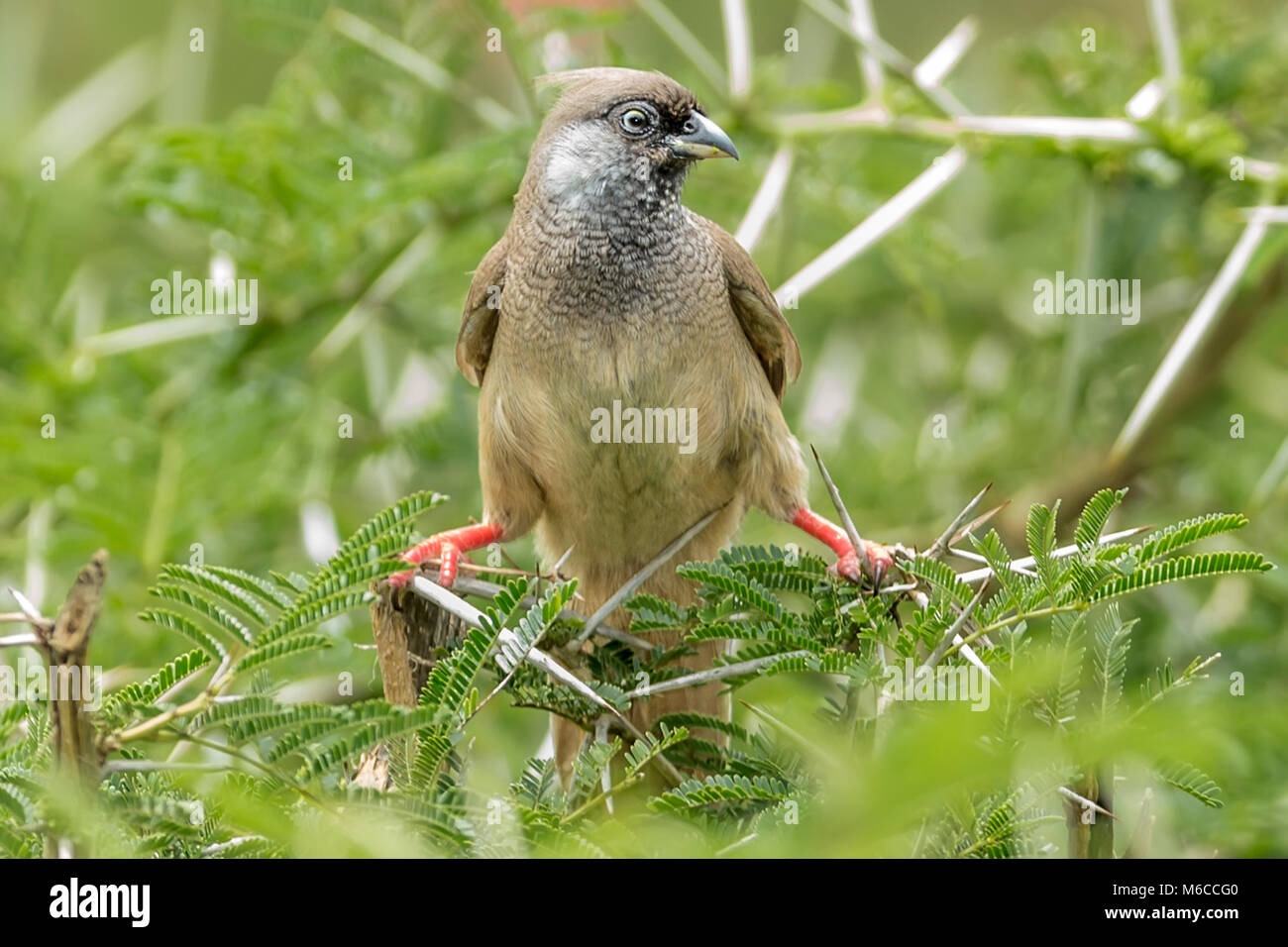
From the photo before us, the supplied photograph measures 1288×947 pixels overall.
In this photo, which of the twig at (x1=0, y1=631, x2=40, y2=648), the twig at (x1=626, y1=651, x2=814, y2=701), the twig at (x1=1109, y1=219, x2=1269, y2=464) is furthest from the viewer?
the twig at (x1=1109, y1=219, x2=1269, y2=464)

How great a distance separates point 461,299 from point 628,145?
244 centimetres

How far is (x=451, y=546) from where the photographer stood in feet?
11.4

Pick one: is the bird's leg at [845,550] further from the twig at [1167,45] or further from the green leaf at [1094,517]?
the twig at [1167,45]

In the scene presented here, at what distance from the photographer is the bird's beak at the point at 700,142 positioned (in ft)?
11.7

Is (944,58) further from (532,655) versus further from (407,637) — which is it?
(532,655)

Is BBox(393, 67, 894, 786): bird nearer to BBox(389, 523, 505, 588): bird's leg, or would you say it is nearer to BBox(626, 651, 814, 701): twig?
BBox(389, 523, 505, 588): bird's leg

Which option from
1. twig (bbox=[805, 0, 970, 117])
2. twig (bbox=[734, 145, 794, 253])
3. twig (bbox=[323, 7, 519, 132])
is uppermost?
twig (bbox=[323, 7, 519, 132])

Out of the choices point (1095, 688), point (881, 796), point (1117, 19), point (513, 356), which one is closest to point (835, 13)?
point (513, 356)

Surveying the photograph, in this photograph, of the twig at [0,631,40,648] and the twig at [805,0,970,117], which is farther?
the twig at [805,0,970,117]

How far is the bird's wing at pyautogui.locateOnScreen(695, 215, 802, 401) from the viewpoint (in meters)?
3.73

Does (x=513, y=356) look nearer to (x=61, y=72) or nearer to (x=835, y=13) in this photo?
(x=835, y=13)

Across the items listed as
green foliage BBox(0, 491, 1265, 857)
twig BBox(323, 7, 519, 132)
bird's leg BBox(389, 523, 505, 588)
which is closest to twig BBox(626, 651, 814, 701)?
green foliage BBox(0, 491, 1265, 857)

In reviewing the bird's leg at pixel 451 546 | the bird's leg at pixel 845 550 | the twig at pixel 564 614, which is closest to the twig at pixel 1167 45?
the bird's leg at pixel 845 550

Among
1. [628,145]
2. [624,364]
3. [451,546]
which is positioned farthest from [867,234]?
[451,546]
